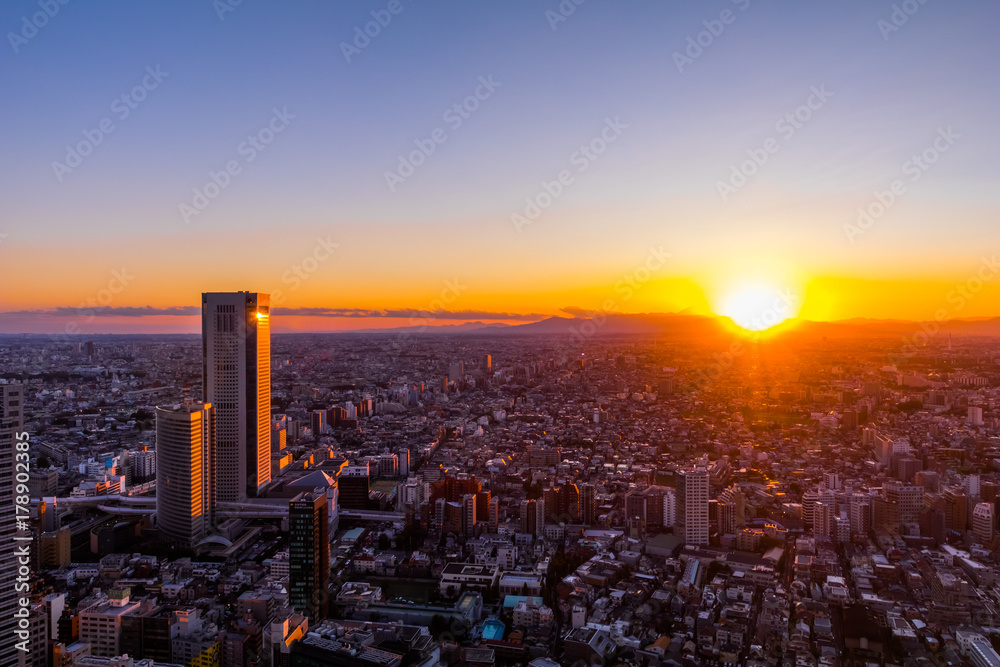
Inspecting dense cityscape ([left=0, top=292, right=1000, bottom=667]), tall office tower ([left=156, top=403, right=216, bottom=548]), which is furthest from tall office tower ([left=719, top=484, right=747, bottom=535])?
tall office tower ([left=156, top=403, right=216, bottom=548])

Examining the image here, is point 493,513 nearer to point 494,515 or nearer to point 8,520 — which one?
point 494,515

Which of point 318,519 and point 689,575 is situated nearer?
point 318,519

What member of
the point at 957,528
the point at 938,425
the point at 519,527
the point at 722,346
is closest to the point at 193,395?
the point at 519,527

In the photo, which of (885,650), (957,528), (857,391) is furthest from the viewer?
(857,391)

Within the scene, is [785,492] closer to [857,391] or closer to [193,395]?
[857,391]

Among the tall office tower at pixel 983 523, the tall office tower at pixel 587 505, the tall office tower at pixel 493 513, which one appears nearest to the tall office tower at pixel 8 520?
the tall office tower at pixel 493 513

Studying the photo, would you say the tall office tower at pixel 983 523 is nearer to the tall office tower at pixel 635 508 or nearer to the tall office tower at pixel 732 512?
the tall office tower at pixel 732 512

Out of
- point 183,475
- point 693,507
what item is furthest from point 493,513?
point 183,475
